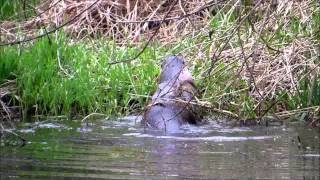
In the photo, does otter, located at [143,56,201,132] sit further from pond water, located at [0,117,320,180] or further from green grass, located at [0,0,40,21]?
green grass, located at [0,0,40,21]

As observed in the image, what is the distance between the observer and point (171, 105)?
6.75m

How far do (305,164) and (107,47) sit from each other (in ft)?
14.1

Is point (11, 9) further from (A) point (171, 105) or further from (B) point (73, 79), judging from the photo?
(A) point (171, 105)

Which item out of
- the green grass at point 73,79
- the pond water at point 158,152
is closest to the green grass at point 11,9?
the green grass at point 73,79

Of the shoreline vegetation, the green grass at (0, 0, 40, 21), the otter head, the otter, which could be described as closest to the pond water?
the otter

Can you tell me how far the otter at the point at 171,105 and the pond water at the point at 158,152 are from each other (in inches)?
4.5

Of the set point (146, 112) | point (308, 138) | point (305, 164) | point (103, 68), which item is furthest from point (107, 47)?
point (305, 164)

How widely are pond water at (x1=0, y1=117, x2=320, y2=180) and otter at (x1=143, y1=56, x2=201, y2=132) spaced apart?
11cm

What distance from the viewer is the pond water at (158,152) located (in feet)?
15.0

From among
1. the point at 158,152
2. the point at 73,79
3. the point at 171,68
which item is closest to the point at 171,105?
the point at 171,68

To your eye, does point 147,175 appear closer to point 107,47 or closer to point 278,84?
point 278,84

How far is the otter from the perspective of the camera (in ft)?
21.3

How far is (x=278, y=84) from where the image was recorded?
7383 mm

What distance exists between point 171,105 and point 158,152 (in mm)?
1440
